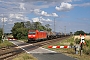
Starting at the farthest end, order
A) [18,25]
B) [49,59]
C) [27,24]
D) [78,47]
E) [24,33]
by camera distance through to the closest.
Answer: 1. [27,24]
2. [18,25]
3. [24,33]
4. [78,47]
5. [49,59]

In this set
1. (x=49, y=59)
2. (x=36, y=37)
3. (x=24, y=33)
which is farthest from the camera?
(x=24, y=33)

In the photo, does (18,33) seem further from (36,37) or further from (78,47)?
(78,47)

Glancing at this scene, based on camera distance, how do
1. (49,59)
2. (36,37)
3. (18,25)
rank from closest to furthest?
(49,59) < (36,37) < (18,25)

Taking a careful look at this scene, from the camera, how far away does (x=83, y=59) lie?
60.0 feet

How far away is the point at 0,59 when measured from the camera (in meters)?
18.2

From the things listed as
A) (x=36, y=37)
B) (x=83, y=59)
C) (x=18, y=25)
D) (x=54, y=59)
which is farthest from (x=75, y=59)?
(x=18, y=25)

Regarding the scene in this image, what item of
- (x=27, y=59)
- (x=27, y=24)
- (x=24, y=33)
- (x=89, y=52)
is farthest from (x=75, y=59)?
(x=27, y=24)

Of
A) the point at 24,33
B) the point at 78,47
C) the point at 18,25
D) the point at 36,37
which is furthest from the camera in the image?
the point at 18,25

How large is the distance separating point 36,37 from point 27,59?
121ft

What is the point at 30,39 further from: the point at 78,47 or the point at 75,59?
the point at 75,59

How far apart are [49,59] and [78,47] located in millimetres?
6746

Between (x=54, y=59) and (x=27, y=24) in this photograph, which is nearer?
(x=54, y=59)

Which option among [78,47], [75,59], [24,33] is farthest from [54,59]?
[24,33]

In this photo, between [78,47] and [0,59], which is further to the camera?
[78,47]
